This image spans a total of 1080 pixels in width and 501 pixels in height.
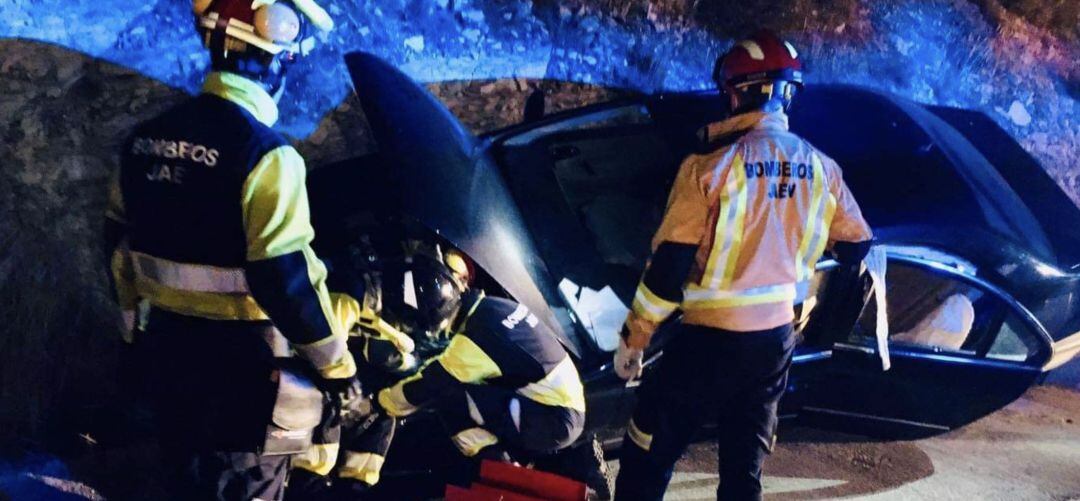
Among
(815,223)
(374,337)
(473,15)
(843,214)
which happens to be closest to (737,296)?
(815,223)

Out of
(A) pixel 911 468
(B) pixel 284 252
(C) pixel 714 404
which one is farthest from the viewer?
(A) pixel 911 468

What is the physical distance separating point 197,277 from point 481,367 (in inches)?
41.9

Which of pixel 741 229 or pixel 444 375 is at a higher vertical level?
pixel 741 229

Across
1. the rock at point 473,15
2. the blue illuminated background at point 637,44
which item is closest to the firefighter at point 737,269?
the blue illuminated background at point 637,44

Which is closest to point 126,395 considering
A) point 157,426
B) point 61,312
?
point 157,426

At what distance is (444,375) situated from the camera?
2.92 m

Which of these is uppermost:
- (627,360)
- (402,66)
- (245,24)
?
(245,24)

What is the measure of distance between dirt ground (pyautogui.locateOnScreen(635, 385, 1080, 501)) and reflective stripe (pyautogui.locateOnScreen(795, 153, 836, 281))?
133cm

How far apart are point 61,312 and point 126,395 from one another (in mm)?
1559

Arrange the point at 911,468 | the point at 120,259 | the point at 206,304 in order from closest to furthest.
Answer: the point at 206,304, the point at 120,259, the point at 911,468

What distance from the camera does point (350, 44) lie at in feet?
15.8

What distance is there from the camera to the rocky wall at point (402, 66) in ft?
12.2

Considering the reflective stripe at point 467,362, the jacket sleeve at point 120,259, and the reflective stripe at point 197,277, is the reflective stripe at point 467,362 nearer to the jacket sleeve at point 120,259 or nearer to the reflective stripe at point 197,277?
the reflective stripe at point 197,277

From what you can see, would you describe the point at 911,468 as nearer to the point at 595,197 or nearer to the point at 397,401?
the point at 595,197
